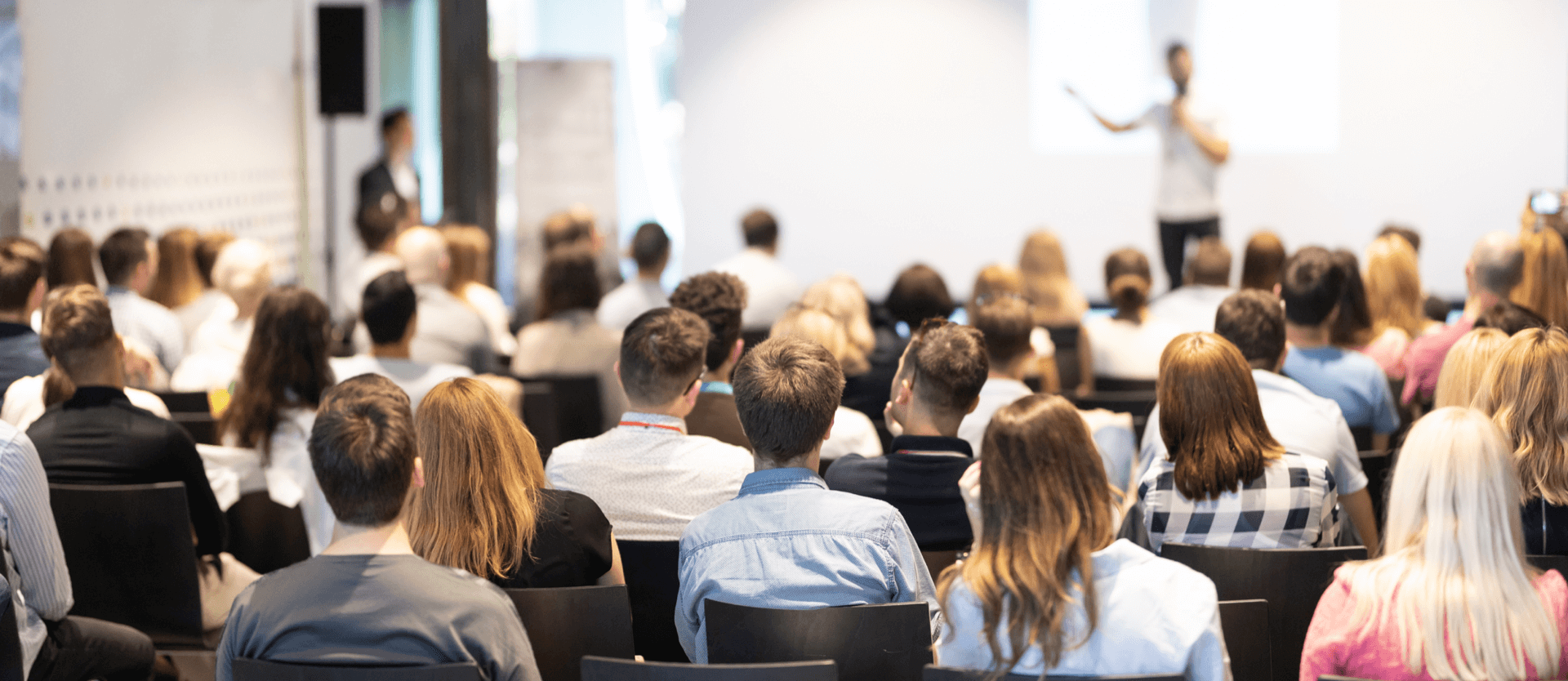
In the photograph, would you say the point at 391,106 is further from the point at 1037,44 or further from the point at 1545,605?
the point at 1545,605

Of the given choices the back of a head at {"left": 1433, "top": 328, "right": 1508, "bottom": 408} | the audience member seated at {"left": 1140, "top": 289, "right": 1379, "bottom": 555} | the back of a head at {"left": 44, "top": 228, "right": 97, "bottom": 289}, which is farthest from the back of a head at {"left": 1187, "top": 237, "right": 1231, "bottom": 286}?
the back of a head at {"left": 44, "top": 228, "right": 97, "bottom": 289}

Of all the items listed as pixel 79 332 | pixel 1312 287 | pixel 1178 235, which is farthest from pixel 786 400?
pixel 1178 235

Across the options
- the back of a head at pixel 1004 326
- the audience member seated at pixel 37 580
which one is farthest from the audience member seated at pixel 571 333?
the audience member seated at pixel 37 580

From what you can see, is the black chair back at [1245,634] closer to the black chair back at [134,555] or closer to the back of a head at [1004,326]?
the back of a head at [1004,326]

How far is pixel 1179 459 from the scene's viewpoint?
2.53 m

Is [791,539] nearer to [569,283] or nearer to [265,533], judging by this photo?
[265,533]

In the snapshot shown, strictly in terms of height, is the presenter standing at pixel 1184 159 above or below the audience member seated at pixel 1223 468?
above

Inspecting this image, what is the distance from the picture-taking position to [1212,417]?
98.3 inches

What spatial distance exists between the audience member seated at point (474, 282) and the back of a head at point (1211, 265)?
289 cm

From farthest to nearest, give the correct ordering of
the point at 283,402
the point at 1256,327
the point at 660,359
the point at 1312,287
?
1. the point at 1312,287
2. the point at 283,402
3. the point at 1256,327
4. the point at 660,359

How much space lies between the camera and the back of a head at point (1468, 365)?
2.62m

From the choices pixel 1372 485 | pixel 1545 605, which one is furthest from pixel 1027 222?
pixel 1545 605

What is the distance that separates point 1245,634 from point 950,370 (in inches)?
32.4

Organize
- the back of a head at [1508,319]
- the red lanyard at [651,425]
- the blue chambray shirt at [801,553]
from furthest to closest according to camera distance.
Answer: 1. the back of a head at [1508,319]
2. the red lanyard at [651,425]
3. the blue chambray shirt at [801,553]
